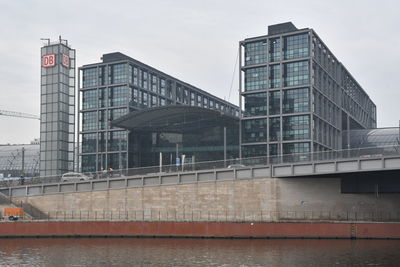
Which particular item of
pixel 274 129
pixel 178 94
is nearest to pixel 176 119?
pixel 274 129

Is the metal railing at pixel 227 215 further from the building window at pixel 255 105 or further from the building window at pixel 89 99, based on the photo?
the building window at pixel 89 99

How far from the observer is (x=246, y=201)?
69.1m

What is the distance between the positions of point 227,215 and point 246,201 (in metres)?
3.15

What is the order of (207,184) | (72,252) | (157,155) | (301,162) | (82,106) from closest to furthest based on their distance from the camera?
(72,252)
(301,162)
(207,184)
(157,155)
(82,106)

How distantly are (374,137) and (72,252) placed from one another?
352 ft

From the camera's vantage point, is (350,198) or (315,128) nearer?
(350,198)

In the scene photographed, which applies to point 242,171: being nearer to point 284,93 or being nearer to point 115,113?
point 284,93

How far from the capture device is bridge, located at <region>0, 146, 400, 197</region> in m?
62.2

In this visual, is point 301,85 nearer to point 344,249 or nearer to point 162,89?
point 162,89

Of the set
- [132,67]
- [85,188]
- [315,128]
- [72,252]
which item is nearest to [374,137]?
[315,128]

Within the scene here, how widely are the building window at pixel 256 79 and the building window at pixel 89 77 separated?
157 ft

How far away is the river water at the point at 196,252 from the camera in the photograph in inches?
1686

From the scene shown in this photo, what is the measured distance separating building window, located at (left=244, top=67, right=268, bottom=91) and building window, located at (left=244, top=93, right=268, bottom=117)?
1.84m

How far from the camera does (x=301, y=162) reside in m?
66.4
